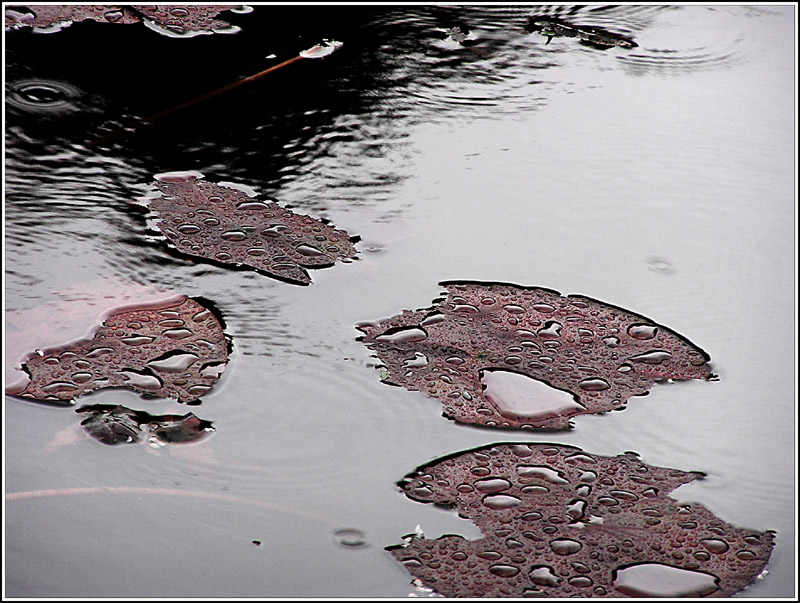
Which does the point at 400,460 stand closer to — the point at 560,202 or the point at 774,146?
the point at 560,202

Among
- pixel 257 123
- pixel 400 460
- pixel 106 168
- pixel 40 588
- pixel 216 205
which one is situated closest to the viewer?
pixel 40 588

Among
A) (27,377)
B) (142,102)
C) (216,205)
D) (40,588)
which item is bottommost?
(40,588)

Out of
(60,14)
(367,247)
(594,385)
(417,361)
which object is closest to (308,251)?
(367,247)

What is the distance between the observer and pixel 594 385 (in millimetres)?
1395

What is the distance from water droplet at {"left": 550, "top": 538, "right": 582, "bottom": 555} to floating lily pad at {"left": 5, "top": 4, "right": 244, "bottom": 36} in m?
2.03

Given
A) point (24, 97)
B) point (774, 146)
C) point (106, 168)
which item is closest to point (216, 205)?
point (106, 168)

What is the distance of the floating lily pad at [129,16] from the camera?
8.19 ft

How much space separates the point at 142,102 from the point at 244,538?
4.72 ft

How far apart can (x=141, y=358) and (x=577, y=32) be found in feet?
6.78

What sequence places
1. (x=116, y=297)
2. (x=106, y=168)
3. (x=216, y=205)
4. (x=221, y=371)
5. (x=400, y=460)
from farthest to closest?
(x=106, y=168) → (x=216, y=205) → (x=116, y=297) → (x=221, y=371) → (x=400, y=460)

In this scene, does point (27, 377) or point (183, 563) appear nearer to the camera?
point (183, 563)

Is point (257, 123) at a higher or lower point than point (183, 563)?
higher

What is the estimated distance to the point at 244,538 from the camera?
3.60 ft

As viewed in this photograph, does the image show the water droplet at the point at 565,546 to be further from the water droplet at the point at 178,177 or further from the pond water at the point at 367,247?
the water droplet at the point at 178,177
